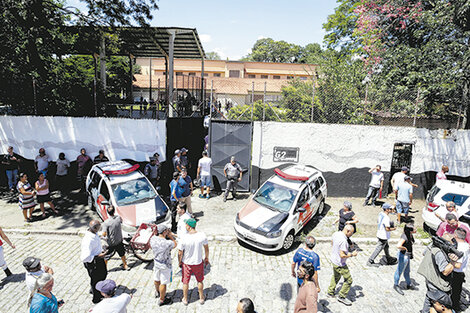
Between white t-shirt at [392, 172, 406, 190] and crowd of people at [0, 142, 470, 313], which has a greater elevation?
white t-shirt at [392, 172, 406, 190]

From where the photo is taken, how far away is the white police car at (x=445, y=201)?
7922 mm

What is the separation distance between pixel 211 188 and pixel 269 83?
24.4m

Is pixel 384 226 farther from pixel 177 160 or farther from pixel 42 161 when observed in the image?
pixel 42 161

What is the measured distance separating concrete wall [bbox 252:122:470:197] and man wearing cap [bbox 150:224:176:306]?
24.5 feet

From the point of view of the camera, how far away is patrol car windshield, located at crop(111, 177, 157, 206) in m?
8.27

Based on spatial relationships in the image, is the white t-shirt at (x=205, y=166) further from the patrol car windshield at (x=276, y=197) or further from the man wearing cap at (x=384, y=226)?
the man wearing cap at (x=384, y=226)

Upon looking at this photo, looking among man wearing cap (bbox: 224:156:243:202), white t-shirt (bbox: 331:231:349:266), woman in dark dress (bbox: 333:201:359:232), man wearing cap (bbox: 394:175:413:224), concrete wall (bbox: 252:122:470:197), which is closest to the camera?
white t-shirt (bbox: 331:231:349:266)

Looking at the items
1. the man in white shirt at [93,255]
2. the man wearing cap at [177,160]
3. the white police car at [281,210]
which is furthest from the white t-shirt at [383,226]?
the man wearing cap at [177,160]

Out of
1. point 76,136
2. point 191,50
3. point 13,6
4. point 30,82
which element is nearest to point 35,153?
point 76,136

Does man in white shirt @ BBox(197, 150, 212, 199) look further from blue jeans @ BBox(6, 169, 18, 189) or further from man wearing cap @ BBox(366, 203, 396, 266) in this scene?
blue jeans @ BBox(6, 169, 18, 189)

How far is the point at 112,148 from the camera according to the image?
11.9 m

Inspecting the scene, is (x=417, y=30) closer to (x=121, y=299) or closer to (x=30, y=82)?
(x=121, y=299)

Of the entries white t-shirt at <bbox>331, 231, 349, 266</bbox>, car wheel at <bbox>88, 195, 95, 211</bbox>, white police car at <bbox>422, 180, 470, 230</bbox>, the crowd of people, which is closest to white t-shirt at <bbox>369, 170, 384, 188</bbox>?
white police car at <bbox>422, 180, 470, 230</bbox>

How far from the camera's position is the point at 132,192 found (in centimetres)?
854
